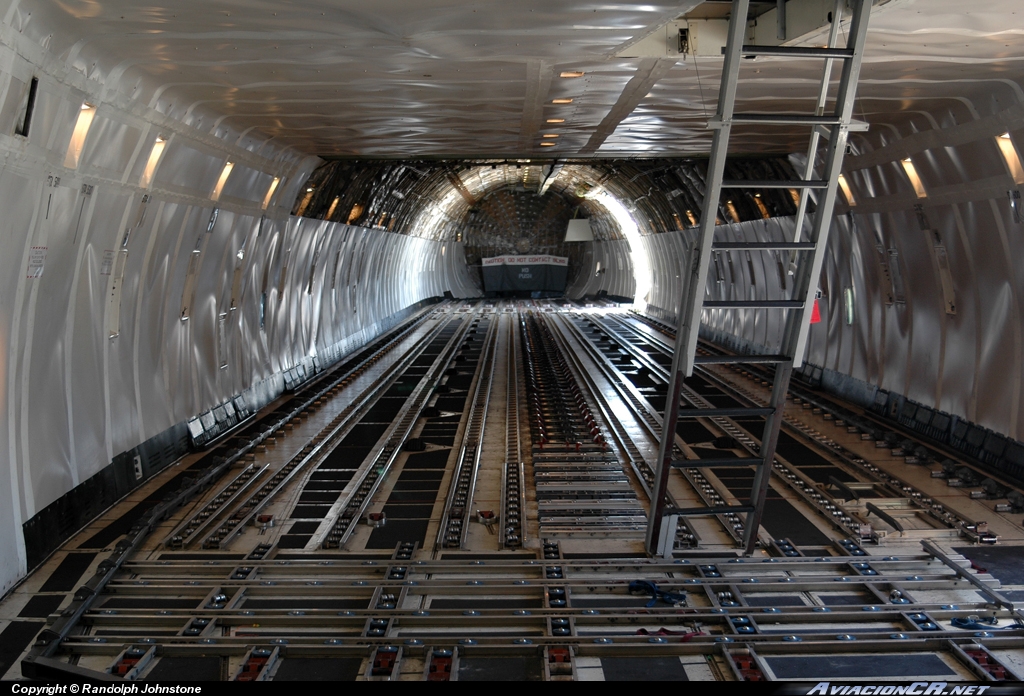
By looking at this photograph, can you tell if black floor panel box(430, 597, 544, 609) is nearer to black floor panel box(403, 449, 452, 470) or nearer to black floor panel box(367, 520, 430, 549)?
black floor panel box(367, 520, 430, 549)

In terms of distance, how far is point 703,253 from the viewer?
18.2 ft

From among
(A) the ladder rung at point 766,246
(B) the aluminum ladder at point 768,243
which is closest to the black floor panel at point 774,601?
(B) the aluminum ladder at point 768,243

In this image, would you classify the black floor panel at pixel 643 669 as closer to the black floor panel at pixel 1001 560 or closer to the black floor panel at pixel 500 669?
the black floor panel at pixel 500 669

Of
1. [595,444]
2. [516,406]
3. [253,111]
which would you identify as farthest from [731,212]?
[253,111]

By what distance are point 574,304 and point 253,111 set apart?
27713 mm

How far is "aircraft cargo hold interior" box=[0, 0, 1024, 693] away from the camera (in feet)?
17.6

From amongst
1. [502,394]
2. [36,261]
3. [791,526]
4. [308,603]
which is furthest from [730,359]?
[502,394]

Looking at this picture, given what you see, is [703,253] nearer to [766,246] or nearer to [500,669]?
[766,246]

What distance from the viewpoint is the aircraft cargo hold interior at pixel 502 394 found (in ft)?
17.6

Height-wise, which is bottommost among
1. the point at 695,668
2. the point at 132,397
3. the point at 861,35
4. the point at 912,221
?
the point at 695,668

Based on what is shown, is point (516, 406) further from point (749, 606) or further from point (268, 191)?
point (749, 606)

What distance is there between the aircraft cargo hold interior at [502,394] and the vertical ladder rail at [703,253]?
0.03 metres

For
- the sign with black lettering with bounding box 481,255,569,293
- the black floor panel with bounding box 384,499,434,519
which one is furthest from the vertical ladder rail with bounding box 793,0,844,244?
the sign with black lettering with bounding box 481,255,569,293

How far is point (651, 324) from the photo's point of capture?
2603 cm
